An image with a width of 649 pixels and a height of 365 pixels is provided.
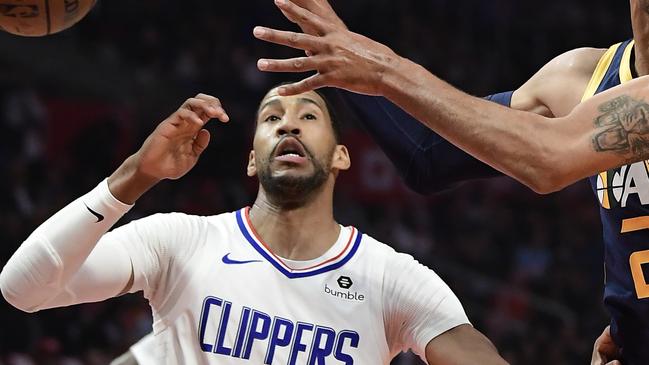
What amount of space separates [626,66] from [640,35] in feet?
0.82

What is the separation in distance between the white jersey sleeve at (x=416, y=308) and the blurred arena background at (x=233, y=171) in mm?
5075

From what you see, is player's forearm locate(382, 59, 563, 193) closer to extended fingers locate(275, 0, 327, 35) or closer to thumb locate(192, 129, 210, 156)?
extended fingers locate(275, 0, 327, 35)

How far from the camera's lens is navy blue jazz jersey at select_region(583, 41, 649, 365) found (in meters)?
3.43

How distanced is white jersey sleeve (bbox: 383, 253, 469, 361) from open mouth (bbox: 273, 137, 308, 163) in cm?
59

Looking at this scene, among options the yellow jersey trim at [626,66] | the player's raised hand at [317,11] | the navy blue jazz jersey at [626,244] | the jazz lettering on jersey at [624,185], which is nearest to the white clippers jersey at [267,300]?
the navy blue jazz jersey at [626,244]

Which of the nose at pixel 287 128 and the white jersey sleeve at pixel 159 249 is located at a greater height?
the nose at pixel 287 128

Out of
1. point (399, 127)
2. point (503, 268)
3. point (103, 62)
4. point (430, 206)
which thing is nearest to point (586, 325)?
point (503, 268)

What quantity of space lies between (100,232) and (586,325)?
27.7 feet

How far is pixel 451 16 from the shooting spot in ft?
48.5

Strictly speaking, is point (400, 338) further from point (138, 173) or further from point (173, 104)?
point (173, 104)

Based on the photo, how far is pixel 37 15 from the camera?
135 inches

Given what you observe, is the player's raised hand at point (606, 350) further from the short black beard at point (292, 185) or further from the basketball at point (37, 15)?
the basketball at point (37, 15)

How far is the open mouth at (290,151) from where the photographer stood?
13.6ft

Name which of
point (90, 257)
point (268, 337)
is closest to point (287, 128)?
point (268, 337)
